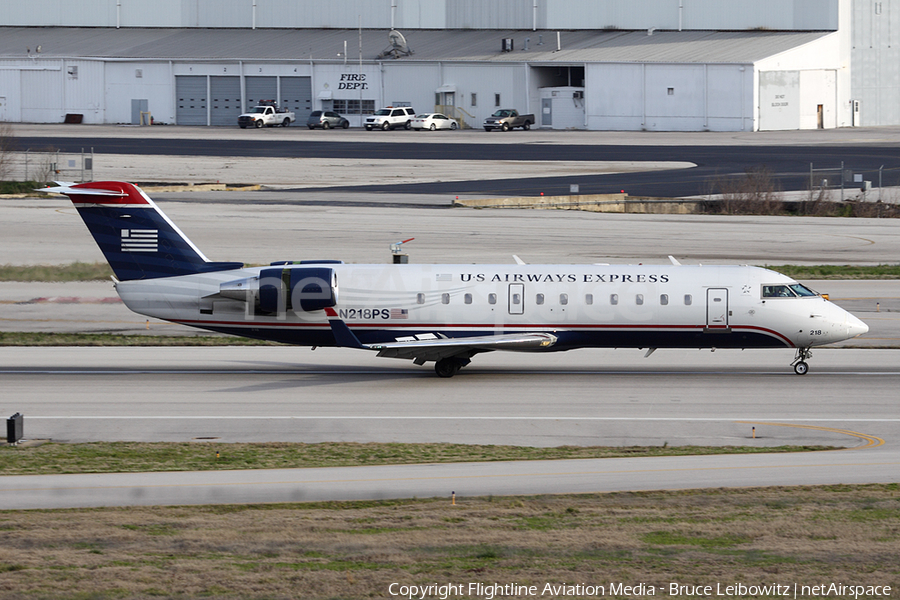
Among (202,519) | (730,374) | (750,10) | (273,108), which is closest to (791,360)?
(730,374)

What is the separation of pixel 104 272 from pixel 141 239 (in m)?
19.2

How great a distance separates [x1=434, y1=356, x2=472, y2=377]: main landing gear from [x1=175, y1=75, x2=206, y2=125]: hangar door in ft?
339

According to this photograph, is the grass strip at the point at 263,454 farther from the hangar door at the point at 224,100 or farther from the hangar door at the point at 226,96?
the hangar door at the point at 224,100

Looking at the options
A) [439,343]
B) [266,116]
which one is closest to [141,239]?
[439,343]

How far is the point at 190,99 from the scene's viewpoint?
129000mm

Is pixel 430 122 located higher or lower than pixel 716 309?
higher

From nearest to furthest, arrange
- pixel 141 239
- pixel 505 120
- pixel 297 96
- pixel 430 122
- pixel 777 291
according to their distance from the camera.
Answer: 1. pixel 777 291
2. pixel 141 239
3. pixel 505 120
4. pixel 430 122
5. pixel 297 96

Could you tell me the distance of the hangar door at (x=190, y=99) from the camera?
420 feet

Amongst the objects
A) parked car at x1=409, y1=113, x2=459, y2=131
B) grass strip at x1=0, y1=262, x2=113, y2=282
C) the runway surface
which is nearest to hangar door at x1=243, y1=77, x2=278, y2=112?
parked car at x1=409, y1=113, x2=459, y2=131

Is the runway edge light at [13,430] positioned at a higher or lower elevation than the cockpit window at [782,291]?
lower

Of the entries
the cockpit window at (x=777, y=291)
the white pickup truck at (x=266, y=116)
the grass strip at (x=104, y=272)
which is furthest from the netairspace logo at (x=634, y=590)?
the white pickup truck at (x=266, y=116)

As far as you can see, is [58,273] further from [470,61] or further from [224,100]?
[224,100]

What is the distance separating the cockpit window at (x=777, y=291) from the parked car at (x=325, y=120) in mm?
95997

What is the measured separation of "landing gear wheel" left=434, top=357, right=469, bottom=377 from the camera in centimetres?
3152
